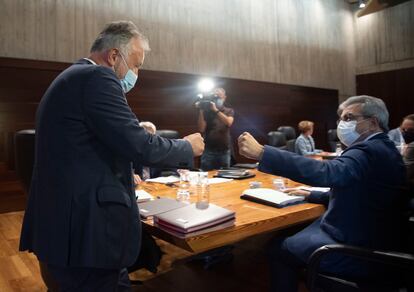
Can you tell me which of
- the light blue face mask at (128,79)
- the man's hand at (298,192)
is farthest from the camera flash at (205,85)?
the light blue face mask at (128,79)

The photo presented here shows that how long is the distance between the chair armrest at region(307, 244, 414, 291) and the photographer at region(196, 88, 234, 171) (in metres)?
2.73

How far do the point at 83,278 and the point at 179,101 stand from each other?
545 cm

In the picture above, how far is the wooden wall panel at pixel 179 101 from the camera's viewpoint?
4652 millimetres

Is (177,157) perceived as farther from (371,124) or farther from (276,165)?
(371,124)

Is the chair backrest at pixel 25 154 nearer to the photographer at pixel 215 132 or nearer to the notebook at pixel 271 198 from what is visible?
the notebook at pixel 271 198

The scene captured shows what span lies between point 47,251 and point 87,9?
16.5 feet

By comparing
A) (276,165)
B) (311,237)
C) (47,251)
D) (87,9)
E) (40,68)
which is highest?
(87,9)

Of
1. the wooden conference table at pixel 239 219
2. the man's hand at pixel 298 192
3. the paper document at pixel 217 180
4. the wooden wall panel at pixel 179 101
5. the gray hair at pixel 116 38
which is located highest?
the wooden wall panel at pixel 179 101

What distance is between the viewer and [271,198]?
1917 mm

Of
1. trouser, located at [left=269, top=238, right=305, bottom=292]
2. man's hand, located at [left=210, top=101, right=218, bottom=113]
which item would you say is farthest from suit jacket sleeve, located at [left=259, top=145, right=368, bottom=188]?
man's hand, located at [left=210, top=101, right=218, bottom=113]

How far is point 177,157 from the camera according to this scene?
1228 mm

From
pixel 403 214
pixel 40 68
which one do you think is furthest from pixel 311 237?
pixel 40 68

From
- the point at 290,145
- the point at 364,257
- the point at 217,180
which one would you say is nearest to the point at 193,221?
the point at 364,257

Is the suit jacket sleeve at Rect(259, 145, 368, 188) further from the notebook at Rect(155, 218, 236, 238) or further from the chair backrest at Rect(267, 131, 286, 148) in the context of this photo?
the chair backrest at Rect(267, 131, 286, 148)
